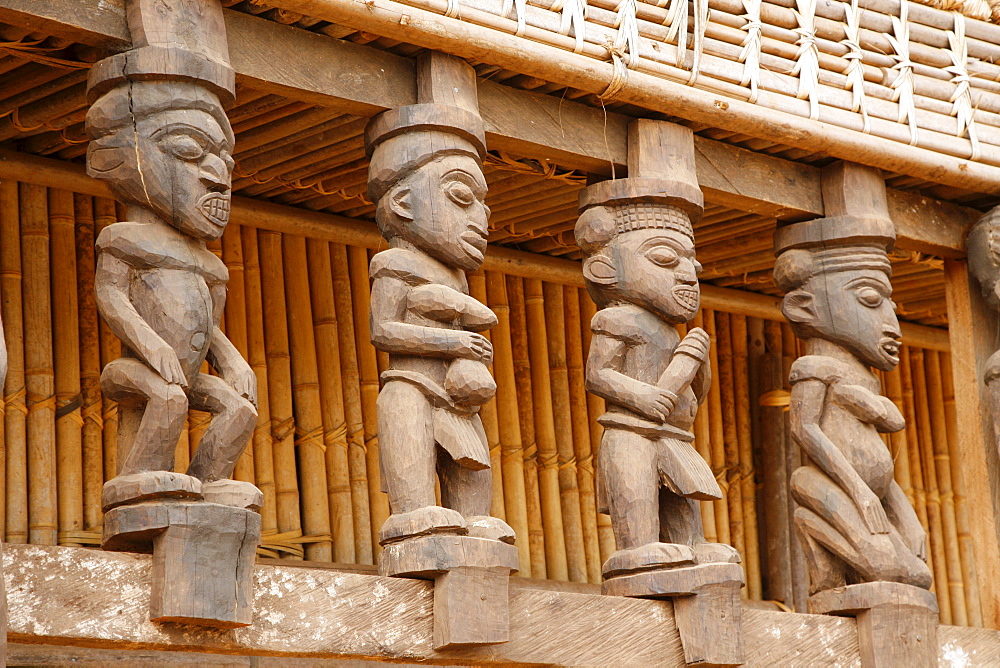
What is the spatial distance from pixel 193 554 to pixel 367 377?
2600mm

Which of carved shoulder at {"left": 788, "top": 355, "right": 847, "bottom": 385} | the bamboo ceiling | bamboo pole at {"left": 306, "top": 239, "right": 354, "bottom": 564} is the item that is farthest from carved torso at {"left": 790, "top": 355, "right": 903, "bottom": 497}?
bamboo pole at {"left": 306, "top": 239, "right": 354, "bottom": 564}

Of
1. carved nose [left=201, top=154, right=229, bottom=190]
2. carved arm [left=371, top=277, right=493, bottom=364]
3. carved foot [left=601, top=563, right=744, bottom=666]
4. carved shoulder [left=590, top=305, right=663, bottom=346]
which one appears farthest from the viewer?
carved shoulder [left=590, top=305, right=663, bottom=346]

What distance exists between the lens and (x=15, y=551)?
160 inches

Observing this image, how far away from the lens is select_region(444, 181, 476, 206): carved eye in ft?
16.8

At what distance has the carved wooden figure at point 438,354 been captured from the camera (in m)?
4.73

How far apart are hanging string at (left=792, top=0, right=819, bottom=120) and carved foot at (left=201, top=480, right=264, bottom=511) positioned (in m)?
2.70

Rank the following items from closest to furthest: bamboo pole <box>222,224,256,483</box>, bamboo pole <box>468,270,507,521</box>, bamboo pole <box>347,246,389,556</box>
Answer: bamboo pole <box>222,224,256,483</box>, bamboo pole <box>347,246,389,556</box>, bamboo pole <box>468,270,507,521</box>

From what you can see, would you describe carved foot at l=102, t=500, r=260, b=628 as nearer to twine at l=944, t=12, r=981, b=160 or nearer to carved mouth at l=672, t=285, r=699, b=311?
carved mouth at l=672, t=285, r=699, b=311

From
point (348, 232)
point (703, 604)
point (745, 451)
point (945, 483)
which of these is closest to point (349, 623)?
point (703, 604)

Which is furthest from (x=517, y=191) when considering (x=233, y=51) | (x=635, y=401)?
(x=233, y=51)

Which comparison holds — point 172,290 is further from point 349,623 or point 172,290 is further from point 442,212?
point 349,623

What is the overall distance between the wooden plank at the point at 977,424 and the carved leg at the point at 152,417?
3.45 metres

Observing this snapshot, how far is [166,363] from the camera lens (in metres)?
4.45

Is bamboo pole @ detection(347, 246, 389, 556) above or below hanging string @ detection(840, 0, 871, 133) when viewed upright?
below
